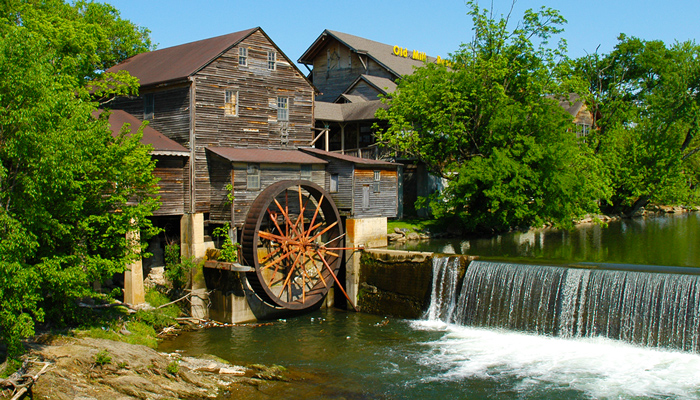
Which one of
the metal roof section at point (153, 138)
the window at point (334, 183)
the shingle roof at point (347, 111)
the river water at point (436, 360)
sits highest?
the shingle roof at point (347, 111)

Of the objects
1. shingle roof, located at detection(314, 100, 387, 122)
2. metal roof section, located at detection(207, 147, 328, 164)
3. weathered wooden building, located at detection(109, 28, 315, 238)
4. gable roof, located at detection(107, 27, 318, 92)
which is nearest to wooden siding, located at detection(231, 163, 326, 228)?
metal roof section, located at detection(207, 147, 328, 164)

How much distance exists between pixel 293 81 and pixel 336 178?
4623mm

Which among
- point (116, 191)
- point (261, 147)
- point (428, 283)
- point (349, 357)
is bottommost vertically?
point (349, 357)

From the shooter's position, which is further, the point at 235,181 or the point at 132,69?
the point at 132,69

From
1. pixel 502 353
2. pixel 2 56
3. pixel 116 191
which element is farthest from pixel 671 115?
pixel 2 56

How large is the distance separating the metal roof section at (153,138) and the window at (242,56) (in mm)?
4191

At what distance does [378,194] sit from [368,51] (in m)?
21.9

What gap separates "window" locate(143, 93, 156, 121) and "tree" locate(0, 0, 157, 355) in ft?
15.5

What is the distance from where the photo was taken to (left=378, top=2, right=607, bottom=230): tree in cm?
3284

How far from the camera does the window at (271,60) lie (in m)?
25.7

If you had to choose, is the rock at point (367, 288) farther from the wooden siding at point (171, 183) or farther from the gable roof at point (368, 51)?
the gable roof at point (368, 51)

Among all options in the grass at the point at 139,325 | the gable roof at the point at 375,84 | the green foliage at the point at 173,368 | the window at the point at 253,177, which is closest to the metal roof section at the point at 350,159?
the window at the point at 253,177

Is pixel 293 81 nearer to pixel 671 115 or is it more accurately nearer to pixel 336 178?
pixel 336 178

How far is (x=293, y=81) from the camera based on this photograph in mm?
26453
